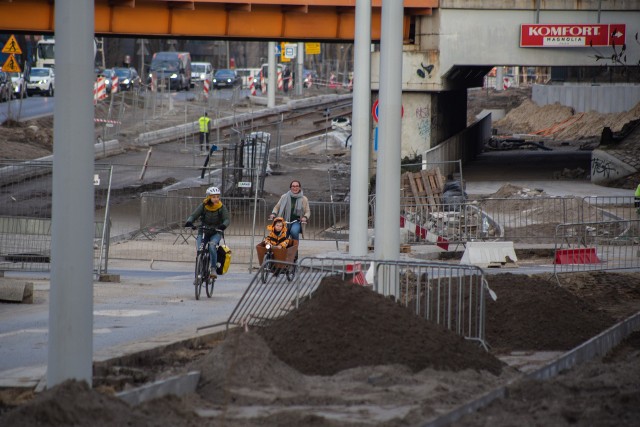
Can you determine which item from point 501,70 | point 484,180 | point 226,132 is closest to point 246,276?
point 484,180

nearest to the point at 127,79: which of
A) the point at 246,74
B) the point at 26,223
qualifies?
the point at 246,74

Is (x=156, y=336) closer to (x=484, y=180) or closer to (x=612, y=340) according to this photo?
(x=612, y=340)

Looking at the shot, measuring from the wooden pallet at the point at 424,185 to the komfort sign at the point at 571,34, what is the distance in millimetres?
9245

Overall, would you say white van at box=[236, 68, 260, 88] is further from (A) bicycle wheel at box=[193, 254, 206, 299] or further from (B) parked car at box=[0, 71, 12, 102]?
(A) bicycle wheel at box=[193, 254, 206, 299]

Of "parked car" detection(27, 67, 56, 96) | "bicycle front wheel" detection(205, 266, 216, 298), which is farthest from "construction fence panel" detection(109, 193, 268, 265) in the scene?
"parked car" detection(27, 67, 56, 96)

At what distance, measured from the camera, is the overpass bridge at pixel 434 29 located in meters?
38.8

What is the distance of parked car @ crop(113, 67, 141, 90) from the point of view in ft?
226

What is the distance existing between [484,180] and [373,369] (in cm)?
3170

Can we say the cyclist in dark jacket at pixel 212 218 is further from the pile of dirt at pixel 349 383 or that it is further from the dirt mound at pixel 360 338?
the dirt mound at pixel 360 338

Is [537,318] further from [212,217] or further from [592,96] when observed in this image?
[592,96]

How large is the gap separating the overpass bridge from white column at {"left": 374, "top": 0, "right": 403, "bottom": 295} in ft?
81.5

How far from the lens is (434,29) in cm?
3925

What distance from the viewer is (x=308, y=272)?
12.3m

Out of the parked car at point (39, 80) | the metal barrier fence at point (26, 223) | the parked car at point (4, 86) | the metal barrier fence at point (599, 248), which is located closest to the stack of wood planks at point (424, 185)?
the metal barrier fence at point (599, 248)
